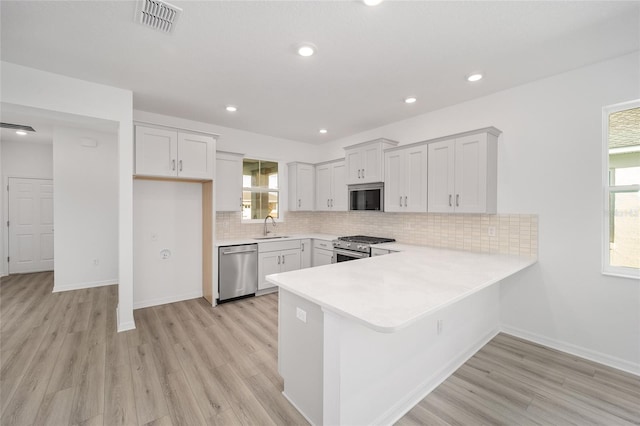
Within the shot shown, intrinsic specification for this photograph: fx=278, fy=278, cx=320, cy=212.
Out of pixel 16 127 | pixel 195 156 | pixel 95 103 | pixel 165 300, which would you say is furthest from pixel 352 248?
pixel 16 127

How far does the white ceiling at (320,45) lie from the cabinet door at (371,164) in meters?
0.86

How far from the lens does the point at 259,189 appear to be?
5.23 meters

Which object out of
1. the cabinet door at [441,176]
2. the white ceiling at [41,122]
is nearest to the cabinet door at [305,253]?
the cabinet door at [441,176]

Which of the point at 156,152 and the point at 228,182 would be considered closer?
the point at 156,152

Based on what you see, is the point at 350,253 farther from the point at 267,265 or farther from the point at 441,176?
the point at 441,176

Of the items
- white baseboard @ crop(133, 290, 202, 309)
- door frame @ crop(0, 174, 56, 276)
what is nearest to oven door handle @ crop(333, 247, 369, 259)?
white baseboard @ crop(133, 290, 202, 309)

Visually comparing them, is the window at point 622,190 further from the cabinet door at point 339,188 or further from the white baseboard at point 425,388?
the cabinet door at point 339,188

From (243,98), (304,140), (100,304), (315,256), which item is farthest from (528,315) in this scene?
(100,304)

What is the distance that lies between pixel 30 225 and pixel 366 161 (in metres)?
6.93

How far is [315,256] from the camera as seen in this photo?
4.98 metres

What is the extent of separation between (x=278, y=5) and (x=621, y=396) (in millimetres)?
3808

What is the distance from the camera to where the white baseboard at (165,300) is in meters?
3.93

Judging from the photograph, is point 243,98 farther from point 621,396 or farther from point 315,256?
point 621,396

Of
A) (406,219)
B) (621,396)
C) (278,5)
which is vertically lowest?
(621,396)
